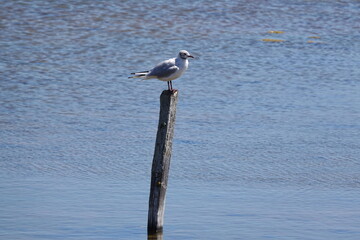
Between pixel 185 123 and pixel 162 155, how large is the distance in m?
4.63

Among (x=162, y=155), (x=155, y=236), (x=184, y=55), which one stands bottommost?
(x=155, y=236)

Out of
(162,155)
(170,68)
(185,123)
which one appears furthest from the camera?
(185,123)

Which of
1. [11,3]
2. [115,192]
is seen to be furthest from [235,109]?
[11,3]

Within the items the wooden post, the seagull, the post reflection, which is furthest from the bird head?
the post reflection

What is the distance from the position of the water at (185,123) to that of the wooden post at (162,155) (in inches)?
10.4

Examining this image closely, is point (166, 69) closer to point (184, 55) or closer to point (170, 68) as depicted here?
point (170, 68)

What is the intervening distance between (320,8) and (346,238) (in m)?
17.2

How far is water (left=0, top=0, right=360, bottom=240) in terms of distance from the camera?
745 centimetres

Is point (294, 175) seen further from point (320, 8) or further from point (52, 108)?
point (320, 8)

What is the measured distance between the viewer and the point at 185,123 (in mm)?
11422

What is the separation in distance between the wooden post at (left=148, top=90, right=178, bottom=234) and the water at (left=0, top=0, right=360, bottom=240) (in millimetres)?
263

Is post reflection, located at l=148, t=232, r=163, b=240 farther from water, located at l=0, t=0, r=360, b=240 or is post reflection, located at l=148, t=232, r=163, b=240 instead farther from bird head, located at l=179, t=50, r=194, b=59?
bird head, located at l=179, t=50, r=194, b=59

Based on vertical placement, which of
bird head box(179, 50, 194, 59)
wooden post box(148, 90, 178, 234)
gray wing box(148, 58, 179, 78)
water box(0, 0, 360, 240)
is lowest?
water box(0, 0, 360, 240)

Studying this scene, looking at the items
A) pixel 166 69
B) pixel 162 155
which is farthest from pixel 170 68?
pixel 162 155
